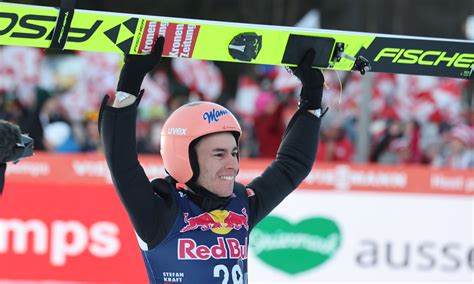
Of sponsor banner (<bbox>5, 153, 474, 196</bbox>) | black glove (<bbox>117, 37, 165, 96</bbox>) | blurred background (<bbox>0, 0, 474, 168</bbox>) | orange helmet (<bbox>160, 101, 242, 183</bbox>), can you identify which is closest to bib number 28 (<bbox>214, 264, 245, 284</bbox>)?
orange helmet (<bbox>160, 101, 242, 183</bbox>)

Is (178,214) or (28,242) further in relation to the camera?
(28,242)

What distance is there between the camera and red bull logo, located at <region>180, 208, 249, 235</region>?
377cm

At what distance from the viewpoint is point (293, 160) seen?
14.0 feet

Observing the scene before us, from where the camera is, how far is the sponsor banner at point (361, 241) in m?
9.04

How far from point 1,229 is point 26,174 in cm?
76

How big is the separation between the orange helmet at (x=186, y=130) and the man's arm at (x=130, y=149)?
21 centimetres

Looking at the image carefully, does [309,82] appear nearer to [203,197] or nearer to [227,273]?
[203,197]

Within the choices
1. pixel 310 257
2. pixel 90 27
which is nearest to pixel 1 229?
pixel 310 257

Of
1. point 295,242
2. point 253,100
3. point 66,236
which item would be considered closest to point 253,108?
point 253,100

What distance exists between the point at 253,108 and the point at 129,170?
465 inches

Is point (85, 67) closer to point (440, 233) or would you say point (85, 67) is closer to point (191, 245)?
point (440, 233)

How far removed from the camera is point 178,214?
377 cm

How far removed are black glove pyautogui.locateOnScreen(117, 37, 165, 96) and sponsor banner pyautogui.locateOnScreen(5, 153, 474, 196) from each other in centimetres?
575

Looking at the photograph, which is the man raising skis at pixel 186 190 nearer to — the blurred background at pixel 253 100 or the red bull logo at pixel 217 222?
the red bull logo at pixel 217 222
